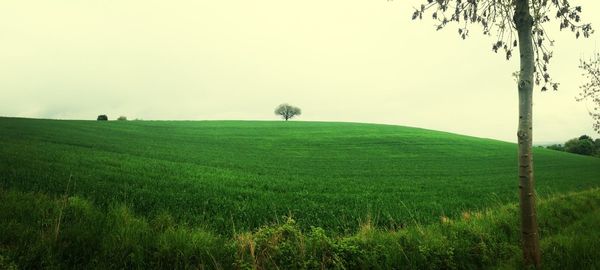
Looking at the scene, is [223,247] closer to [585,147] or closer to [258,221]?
[258,221]

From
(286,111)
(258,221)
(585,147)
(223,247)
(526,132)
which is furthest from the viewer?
(286,111)

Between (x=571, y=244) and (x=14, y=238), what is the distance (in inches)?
362

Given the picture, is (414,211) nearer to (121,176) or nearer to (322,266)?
(322,266)

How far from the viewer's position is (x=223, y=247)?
6180mm

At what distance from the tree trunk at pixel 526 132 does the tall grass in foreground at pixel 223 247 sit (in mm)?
474

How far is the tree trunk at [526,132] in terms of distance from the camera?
5.70 meters

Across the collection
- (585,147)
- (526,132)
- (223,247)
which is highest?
(526,132)

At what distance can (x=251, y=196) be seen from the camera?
48.6ft

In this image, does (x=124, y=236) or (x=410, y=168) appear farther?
(x=410, y=168)

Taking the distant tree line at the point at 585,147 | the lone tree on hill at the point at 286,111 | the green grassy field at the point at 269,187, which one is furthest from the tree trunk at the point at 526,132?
the lone tree on hill at the point at 286,111

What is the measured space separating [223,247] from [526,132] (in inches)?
206

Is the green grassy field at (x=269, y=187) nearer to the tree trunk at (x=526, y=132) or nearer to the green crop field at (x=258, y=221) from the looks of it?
the green crop field at (x=258, y=221)

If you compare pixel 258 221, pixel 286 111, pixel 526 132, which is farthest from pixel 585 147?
pixel 526 132

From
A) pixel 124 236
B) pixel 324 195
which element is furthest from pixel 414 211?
pixel 124 236
